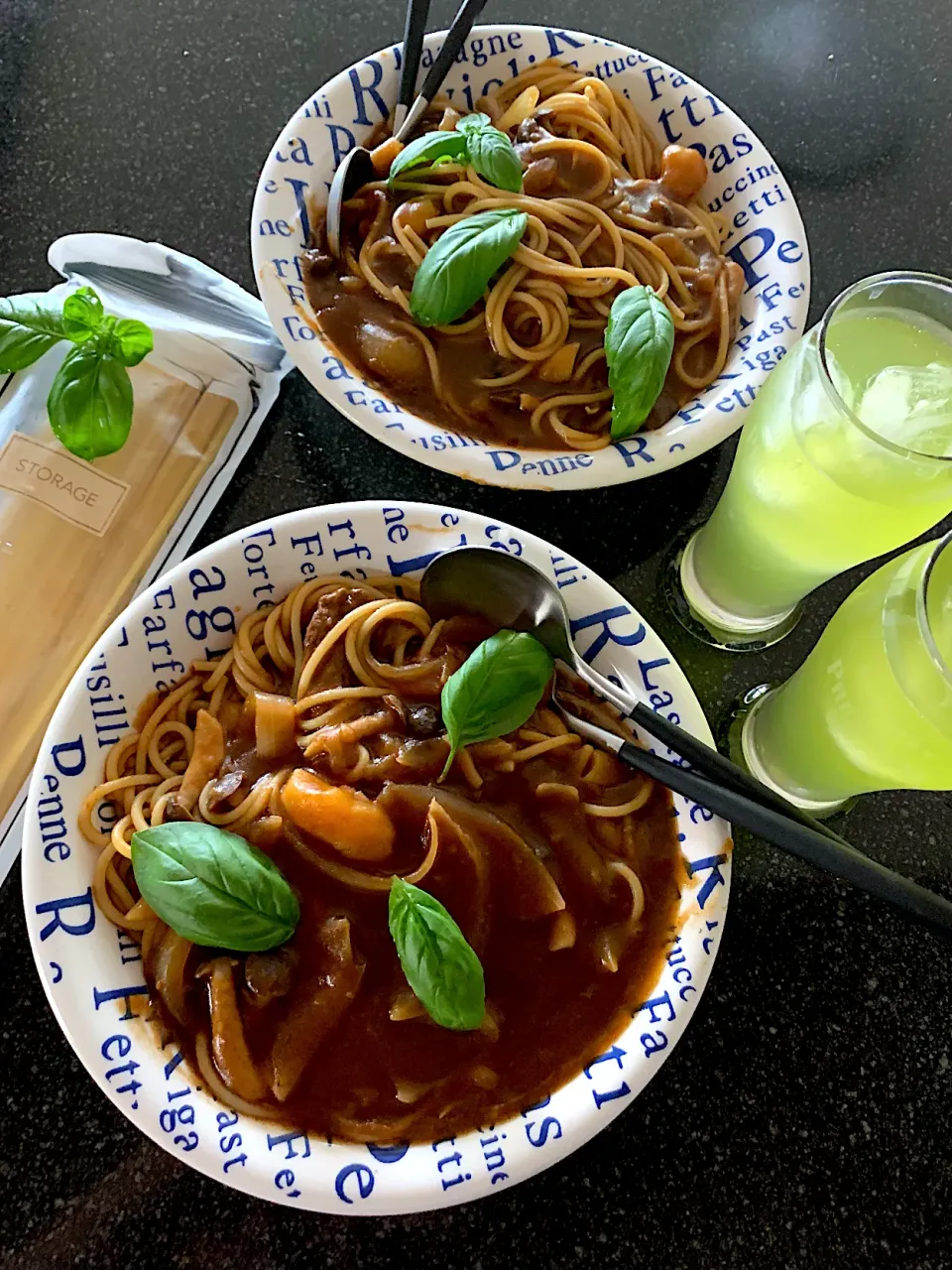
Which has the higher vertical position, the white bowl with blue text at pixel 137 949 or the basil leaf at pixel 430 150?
the basil leaf at pixel 430 150

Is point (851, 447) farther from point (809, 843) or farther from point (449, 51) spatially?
point (449, 51)

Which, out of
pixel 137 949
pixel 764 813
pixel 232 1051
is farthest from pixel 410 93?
pixel 232 1051

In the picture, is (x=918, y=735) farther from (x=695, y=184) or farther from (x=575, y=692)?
(x=695, y=184)

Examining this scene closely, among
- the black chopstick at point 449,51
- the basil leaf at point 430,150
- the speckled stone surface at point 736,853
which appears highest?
the black chopstick at point 449,51

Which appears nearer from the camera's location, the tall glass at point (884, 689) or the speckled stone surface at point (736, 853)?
the tall glass at point (884, 689)

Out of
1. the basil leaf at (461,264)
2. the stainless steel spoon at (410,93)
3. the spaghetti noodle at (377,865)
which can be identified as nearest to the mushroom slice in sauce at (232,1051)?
the spaghetti noodle at (377,865)

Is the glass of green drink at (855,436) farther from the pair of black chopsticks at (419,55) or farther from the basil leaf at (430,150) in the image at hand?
the pair of black chopsticks at (419,55)

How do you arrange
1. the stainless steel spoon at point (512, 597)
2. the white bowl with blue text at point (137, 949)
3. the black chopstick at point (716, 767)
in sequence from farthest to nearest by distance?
1. the stainless steel spoon at point (512, 597)
2. the black chopstick at point (716, 767)
3. the white bowl with blue text at point (137, 949)
